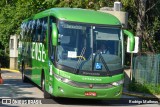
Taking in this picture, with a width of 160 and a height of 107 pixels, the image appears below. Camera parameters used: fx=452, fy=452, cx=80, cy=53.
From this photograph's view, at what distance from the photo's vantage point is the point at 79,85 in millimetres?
14547

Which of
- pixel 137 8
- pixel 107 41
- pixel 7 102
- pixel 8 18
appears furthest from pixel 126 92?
pixel 8 18

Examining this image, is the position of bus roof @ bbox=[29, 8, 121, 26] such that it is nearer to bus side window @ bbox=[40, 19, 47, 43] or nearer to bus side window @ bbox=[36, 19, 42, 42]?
bus side window @ bbox=[40, 19, 47, 43]

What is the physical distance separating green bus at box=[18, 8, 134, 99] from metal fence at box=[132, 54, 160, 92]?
18.5 feet

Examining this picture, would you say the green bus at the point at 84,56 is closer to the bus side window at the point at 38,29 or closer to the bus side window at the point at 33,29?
the bus side window at the point at 38,29

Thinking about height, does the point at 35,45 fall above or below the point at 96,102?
above

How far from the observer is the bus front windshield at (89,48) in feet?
48.2

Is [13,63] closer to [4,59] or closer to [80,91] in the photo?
[4,59]

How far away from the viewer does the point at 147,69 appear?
2111 cm

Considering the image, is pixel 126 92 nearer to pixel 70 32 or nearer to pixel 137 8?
pixel 70 32

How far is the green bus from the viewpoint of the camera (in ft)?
47.7

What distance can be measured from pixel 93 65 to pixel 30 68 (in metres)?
6.55

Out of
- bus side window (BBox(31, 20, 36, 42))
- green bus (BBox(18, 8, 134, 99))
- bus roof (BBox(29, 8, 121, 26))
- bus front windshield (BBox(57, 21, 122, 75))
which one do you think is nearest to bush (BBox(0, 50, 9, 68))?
bus side window (BBox(31, 20, 36, 42))

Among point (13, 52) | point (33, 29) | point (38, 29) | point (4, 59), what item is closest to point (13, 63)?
point (13, 52)

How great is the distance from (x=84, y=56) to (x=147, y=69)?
278 inches
